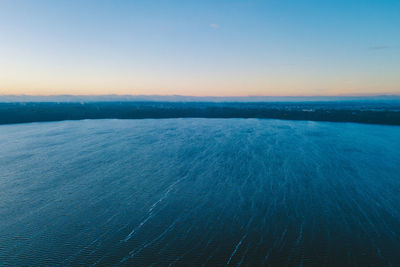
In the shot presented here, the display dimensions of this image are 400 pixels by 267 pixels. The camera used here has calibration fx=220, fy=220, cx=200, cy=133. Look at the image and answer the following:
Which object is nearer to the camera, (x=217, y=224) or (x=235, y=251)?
(x=235, y=251)

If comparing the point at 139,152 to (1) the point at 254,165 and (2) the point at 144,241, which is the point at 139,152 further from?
(2) the point at 144,241

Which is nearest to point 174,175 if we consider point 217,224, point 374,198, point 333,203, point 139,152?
point 217,224

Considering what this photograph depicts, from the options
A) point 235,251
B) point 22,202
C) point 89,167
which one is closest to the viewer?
point 235,251

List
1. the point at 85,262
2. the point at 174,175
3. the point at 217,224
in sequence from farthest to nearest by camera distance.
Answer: the point at 174,175, the point at 217,224, the point at 85,262

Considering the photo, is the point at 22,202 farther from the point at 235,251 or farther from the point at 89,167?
the point at 235,251

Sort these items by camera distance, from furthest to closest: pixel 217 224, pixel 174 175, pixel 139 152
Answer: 1. pixel 139 152
2. pixel 174 175
3. pixel 217 224

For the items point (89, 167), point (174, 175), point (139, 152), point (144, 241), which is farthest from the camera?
point (139, 152)

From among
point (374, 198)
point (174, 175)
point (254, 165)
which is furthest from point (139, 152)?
point (374, 198)
